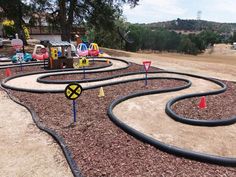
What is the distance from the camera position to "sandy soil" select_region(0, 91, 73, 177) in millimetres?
5238

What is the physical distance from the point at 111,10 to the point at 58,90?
17.9 meters

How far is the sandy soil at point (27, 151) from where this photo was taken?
5.24 meters

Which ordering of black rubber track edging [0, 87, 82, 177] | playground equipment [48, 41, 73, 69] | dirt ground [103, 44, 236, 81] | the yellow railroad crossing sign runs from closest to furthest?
black rubber track edging [0, 87, 82, 177] < the yellow railroad crossing sign < playground equipment [48, 41, 73, 69] < dirt ground [103, 44, 236, 81]

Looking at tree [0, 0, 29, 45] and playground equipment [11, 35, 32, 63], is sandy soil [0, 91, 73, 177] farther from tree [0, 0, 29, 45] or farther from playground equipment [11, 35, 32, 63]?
tree [0, 0, 29, 45]

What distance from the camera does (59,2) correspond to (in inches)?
1022

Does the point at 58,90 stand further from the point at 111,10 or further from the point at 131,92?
the point at 111,10

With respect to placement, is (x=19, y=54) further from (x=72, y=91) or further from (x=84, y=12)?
(x=84, y=12)

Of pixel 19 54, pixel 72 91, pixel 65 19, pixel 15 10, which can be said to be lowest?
pixel 72 91

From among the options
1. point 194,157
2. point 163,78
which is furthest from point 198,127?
point 163,78

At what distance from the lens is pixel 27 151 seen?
6.00 metres

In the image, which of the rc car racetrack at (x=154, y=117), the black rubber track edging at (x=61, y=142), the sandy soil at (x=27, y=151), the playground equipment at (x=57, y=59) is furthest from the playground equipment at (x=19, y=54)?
the sandy soil at (x=27, y=151)

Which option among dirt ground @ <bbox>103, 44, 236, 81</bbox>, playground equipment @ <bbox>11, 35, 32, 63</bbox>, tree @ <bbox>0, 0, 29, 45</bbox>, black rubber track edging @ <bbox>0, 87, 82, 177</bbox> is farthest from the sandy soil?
tree @ <bbox>0, 0, 29, 45</bbox>

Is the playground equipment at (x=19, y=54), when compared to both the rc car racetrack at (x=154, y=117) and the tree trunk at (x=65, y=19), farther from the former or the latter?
the tree trunk at (x=65, y=19)

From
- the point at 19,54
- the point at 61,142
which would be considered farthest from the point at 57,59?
the point at 61,142
